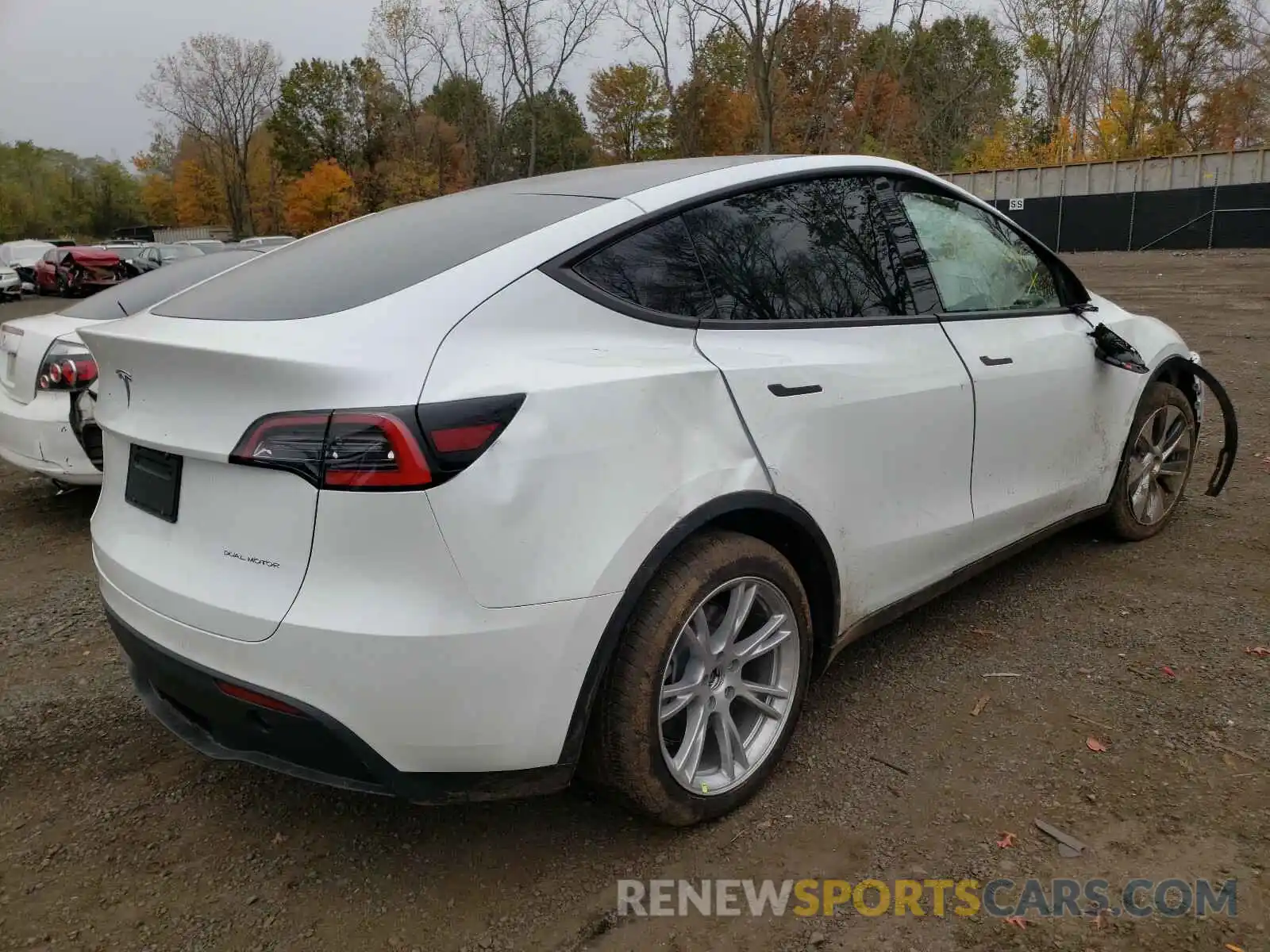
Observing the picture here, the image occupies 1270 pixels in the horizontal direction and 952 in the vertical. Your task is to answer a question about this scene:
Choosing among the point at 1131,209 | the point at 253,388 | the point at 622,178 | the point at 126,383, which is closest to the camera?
the point at 253,388

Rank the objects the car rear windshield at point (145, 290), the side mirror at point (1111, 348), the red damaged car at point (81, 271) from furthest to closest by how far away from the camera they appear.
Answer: the red damaged car at point (81, 271), the car rear windshield at point (145, 290), the side mirror at point (1111, 348)

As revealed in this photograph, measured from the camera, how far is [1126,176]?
33.0m

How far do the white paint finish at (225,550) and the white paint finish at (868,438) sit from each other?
1.08m

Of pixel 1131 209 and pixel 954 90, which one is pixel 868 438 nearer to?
pixel 1131 209

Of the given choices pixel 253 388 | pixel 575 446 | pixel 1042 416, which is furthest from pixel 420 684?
pixel 1042 416

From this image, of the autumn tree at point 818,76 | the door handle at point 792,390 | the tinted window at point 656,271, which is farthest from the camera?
the autumn tree at point 818,76

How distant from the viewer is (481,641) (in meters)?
1.95

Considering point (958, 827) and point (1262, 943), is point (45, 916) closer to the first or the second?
point (958, 827)

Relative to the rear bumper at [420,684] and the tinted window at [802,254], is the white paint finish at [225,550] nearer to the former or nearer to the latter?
the rear bumper at [420,684]

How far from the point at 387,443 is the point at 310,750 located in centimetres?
71

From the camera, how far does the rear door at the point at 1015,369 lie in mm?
3268

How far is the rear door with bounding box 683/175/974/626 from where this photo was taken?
2533 mm

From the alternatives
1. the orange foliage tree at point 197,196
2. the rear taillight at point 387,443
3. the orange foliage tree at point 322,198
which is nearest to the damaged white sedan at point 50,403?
the rear taillight at point 387,443

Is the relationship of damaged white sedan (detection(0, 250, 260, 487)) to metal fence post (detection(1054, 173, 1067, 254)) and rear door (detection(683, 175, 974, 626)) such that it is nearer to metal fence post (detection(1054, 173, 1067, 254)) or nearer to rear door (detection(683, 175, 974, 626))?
rear door (detection(683, 175, 974, 626))
